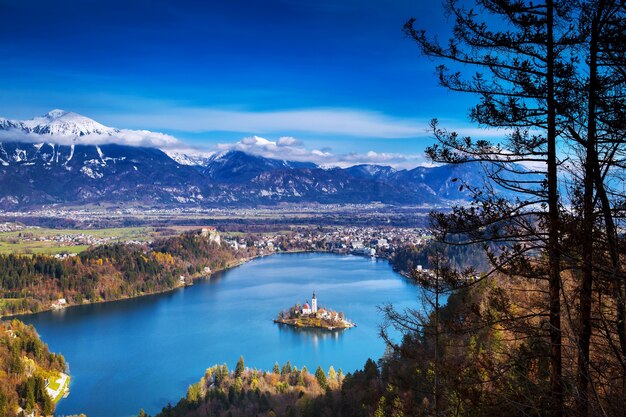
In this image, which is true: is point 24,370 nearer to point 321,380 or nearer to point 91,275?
point 321,380

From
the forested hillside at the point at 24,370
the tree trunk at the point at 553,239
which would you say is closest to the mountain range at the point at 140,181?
the forested hillside at the point at 24,370

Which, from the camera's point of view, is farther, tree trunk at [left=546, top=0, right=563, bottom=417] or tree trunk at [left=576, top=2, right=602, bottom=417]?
tree trunk at [left=546, top=0, right=563, bottom=417]

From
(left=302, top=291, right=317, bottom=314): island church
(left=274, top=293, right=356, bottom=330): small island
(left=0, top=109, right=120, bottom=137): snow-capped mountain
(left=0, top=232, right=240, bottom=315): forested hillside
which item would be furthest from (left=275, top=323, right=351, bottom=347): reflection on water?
(left=0, top=109, right=120, bottom=137): snow-capped mountain

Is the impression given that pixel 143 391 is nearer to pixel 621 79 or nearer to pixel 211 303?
pixel 211 303

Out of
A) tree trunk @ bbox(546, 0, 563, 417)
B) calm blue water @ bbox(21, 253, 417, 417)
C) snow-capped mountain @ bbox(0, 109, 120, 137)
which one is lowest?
calm blue water @ bbox(21, 253, 417, 417)

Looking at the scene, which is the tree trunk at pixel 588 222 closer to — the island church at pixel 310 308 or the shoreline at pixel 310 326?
the shoreline at pixel 310 326

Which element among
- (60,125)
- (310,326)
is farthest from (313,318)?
(60,125)

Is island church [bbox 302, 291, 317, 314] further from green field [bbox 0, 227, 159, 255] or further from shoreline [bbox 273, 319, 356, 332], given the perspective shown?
green field [bbox 0, 227, 159, 255]

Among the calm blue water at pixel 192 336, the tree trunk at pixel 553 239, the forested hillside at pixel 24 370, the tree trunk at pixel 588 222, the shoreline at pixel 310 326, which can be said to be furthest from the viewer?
the shoreline at pixel 310 326
